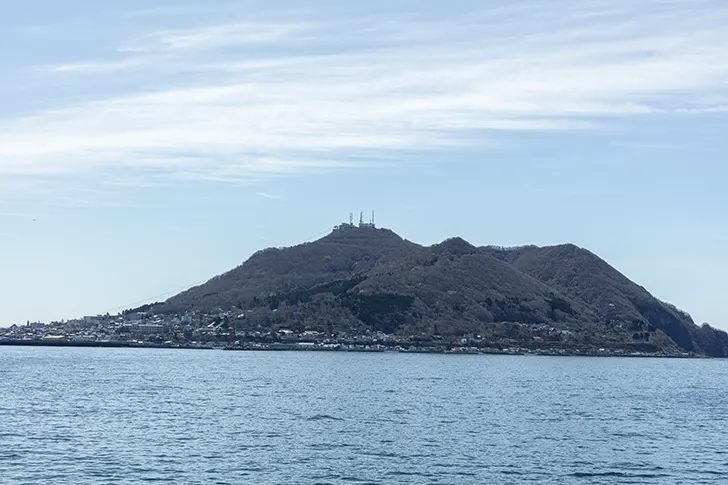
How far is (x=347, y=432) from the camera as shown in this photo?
78.4 metres

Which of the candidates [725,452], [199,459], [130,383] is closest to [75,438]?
[199,459]

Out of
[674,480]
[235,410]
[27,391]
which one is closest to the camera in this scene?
[674,480]

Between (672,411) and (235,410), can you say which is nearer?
(235,410)

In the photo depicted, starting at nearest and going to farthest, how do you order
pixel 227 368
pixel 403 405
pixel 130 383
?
pixel 403 405 < pixel 130 383 < pixel 227 368

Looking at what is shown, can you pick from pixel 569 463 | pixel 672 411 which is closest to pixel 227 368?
pixel 672 411

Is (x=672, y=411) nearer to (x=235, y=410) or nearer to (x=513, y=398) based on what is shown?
(x=513, y=398)

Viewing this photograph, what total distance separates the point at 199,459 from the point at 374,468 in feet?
36.6

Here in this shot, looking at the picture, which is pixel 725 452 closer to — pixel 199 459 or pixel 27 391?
pixel 199 459

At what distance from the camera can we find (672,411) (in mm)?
106750

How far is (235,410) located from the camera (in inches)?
3691

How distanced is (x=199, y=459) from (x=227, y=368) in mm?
113315

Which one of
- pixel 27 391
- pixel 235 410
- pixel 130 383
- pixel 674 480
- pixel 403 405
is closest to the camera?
pixel 674 480

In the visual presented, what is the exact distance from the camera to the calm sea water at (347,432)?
2361 inches

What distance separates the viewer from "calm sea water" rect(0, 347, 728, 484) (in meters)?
60.0
